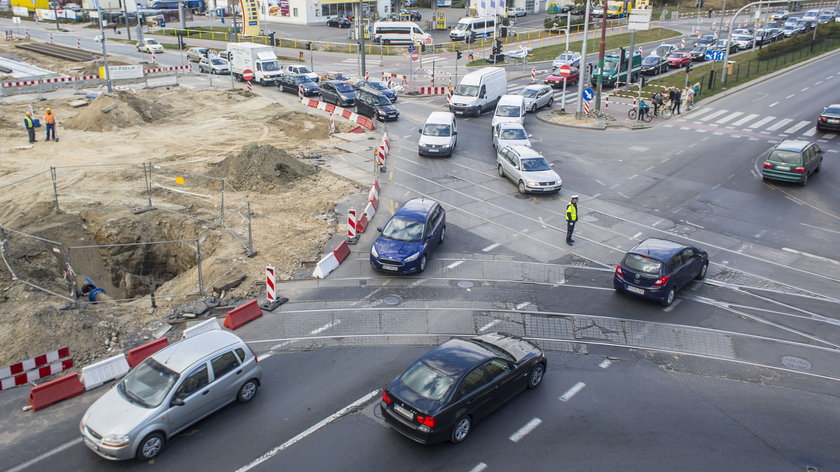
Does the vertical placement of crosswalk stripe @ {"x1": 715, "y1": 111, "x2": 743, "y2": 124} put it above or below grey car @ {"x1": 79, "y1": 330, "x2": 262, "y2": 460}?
above

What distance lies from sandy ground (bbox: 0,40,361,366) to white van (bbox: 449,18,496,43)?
115 ft

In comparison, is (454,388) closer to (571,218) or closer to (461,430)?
(461,430)

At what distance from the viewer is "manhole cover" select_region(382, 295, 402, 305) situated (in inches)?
669

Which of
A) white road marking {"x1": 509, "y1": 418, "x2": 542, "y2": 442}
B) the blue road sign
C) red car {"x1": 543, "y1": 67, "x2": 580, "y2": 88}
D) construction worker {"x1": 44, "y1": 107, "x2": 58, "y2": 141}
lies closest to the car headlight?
white road marking {"x1": 509, "y1": 418, "x2": 542, "y2": 442}

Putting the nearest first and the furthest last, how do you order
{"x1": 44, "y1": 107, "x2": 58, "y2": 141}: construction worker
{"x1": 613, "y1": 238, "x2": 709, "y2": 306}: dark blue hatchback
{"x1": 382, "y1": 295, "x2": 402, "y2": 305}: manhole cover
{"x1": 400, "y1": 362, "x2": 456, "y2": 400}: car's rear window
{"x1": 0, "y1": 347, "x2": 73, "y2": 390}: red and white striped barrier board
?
{"x1": 400, "y1": 362, "x2": 456, "y2": 400}: car's rear window < {"x1": 0, "y1": 347, "x2": 73, "y2": 390}: red and white striped barrier board < {"x1": 613, "y1": 238, "x2": 709, "y2": 306}: dark blue hatchback < {"x1": 382, "y1": 295, "x2": 402, "y2": 305}: manhole cover < {"x1": 44, "y1": 107, "x2": 58, "y2": 141}: construction worker

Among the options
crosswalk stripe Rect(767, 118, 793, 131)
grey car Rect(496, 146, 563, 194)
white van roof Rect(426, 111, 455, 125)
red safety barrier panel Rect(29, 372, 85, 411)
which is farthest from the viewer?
crosswalk stripe Rect(767, 118, 793, 131)

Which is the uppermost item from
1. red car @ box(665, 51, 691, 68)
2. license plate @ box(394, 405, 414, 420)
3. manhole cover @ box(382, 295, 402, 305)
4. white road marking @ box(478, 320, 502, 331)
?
red car @ box(665, 51, 691, 68)

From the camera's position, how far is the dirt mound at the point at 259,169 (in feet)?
85.4

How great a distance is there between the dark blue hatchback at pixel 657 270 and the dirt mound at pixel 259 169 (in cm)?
1507

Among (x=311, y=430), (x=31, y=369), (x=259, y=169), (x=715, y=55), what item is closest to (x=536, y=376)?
(x=311, y=430)

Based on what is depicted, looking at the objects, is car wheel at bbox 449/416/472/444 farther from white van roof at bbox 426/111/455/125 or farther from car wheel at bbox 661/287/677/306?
white van roof at bbox 426/111/455/125

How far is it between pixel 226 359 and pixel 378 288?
249 inches

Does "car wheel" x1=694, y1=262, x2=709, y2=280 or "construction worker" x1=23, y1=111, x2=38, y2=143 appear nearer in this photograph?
"car wheel" x1=694, y1=262, x2=709, y2=280

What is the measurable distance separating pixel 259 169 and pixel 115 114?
14.9 meters
